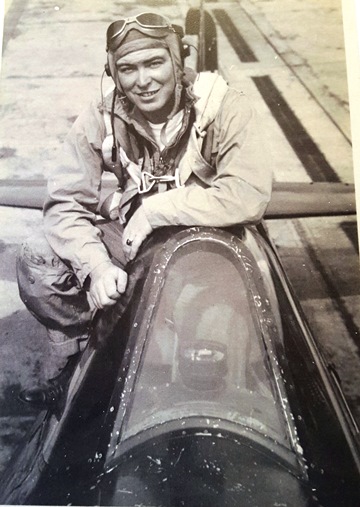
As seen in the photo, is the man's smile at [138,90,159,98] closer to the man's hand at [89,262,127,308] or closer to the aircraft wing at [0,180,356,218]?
the aircraft wing at [0,180,356,218]

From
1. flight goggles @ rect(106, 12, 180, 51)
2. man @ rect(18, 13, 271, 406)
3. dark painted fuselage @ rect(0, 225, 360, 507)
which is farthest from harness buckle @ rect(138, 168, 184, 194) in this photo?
flight goggles @ rect(106, 12, 180, 51)

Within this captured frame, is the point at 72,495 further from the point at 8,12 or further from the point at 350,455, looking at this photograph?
the point at 8,12

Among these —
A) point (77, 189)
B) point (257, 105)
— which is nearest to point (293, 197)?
point (257, 105)

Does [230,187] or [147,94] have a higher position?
[147,94]

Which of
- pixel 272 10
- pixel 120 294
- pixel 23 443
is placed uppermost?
pixel 272 10

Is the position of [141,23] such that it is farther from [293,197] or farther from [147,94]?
[293,197]

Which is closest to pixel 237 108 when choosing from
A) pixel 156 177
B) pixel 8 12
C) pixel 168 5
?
pixel 156 177

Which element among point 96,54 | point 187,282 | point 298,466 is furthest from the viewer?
point 96,54

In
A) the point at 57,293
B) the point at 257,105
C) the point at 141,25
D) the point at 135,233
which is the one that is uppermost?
the point at 141,25
